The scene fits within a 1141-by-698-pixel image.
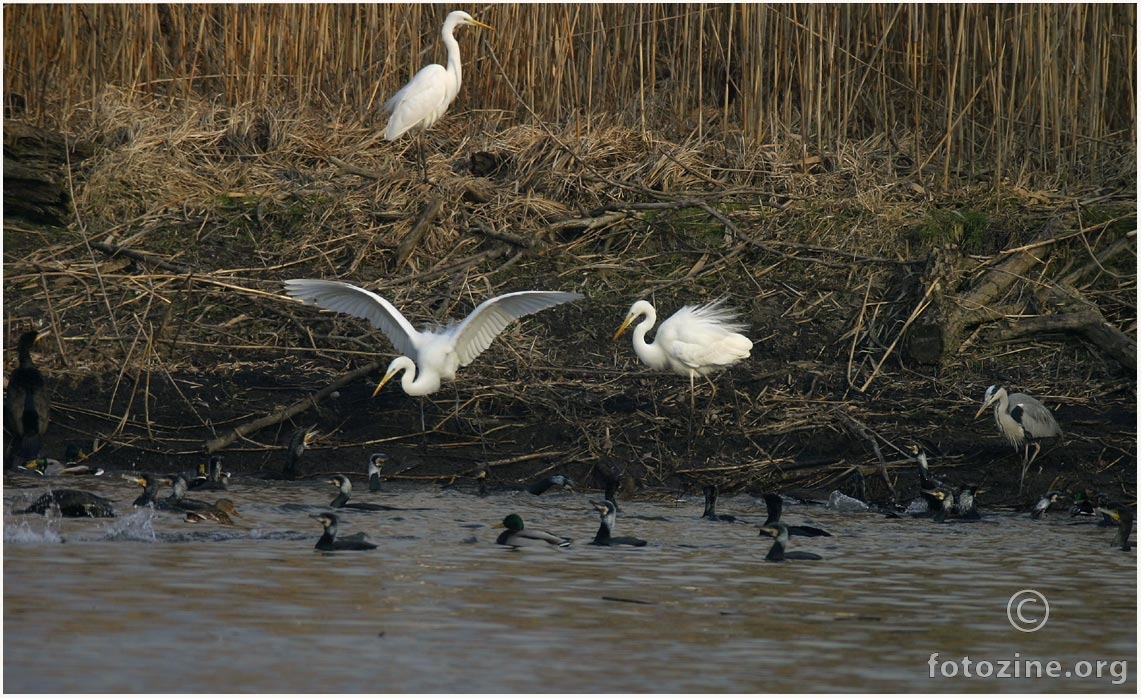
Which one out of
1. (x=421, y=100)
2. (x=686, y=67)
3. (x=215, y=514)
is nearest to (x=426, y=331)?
(x=215, y=514)

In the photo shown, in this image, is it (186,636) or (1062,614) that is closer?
(186,636)

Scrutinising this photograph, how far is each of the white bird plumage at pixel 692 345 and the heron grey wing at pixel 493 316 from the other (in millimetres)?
563

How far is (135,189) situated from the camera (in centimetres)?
1228

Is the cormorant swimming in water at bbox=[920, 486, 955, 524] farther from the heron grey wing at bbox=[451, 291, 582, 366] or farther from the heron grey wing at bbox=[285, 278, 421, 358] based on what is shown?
the heron grey wing at bbox=[285, 278, 421, 358]

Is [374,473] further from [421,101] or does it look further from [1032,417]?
[421,101]

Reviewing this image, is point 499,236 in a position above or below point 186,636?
above

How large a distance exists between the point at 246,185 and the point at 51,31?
8.82 ft

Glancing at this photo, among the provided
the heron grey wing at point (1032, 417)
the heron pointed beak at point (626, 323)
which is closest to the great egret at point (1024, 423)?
the heron grey wing at point (1032, 417)

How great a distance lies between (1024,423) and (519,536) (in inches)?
120

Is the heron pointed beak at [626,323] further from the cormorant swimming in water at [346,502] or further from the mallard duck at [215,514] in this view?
the mallard duck at [215,514]

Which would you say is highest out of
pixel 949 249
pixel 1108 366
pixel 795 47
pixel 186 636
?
pixel 795 47

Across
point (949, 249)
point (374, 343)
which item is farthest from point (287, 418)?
point (949, 249)

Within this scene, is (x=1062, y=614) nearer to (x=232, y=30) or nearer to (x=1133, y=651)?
(x=1133, y=651)

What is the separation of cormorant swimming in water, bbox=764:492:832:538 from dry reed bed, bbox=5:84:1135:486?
101 centimetres
